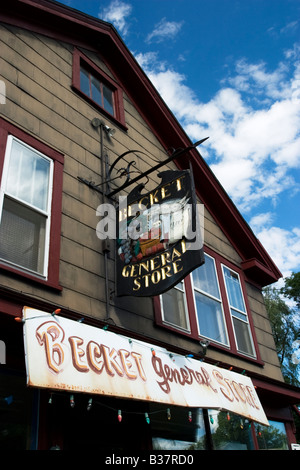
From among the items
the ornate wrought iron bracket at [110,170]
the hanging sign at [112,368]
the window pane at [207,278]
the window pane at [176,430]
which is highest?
the ornate wrought iron bracket at [110,170]

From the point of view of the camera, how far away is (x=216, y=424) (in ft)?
24.0

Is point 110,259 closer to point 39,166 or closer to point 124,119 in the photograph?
point 39,166

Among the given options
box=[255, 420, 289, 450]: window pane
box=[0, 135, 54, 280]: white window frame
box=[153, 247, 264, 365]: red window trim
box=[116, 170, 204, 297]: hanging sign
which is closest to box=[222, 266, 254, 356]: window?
box=[153, 247, 264, 365]: red window trim

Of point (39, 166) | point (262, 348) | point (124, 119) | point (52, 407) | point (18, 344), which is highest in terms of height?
point (124, 119)

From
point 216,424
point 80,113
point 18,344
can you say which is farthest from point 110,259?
point 216,424

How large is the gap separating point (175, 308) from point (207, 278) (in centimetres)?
159

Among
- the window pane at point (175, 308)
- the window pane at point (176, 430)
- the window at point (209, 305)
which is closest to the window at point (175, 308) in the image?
the window pane at point (175, 308)

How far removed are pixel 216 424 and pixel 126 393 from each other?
338cm

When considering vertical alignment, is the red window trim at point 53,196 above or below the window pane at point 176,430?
above

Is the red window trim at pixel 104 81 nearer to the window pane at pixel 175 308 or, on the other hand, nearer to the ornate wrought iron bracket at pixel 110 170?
the ornate wrought iron bracket at pixel 110 170

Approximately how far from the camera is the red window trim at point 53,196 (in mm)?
5371

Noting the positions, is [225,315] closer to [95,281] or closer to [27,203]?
[95,281]

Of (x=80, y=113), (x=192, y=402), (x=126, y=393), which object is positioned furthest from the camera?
(x=80, y=113)

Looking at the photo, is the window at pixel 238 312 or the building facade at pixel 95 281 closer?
the building facade at pixel 95 281
